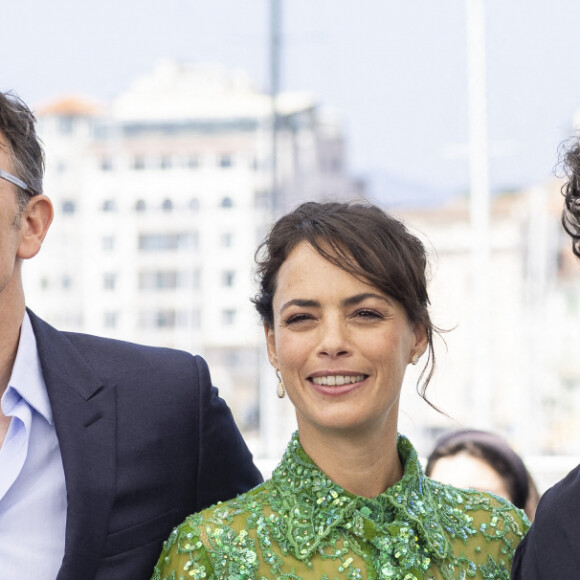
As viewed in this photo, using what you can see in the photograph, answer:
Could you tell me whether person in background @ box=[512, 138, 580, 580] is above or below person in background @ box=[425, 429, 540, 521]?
above

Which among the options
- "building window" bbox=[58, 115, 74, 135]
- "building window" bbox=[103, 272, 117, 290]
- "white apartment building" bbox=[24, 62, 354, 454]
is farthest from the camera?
"building window" bbox=[58, 115, 74, 135]

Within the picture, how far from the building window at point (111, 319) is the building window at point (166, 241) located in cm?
183

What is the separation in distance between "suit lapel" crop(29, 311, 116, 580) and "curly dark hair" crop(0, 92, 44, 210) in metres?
0.27

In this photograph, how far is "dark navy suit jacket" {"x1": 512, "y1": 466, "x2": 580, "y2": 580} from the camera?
180 cm

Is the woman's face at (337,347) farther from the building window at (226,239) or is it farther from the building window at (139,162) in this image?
the building window at (139,162)

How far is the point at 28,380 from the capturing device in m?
2.07

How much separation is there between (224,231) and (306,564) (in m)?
17.5

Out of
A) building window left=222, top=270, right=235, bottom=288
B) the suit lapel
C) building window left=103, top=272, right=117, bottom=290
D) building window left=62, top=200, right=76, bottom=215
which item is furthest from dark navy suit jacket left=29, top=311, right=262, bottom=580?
building window left=62, top=200, right=76, bottom=215

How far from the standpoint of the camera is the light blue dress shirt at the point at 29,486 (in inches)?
75.2

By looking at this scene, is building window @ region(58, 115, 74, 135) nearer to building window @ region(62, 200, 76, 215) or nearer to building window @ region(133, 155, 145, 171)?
building window @ region(62, 200, 76, 215)

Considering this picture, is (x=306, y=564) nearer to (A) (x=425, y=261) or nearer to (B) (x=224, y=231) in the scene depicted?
(A) (x=425, y=261)

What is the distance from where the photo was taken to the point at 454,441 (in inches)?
132

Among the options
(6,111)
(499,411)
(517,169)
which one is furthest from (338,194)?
(499,411)

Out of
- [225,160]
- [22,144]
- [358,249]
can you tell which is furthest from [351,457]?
[225,160]
